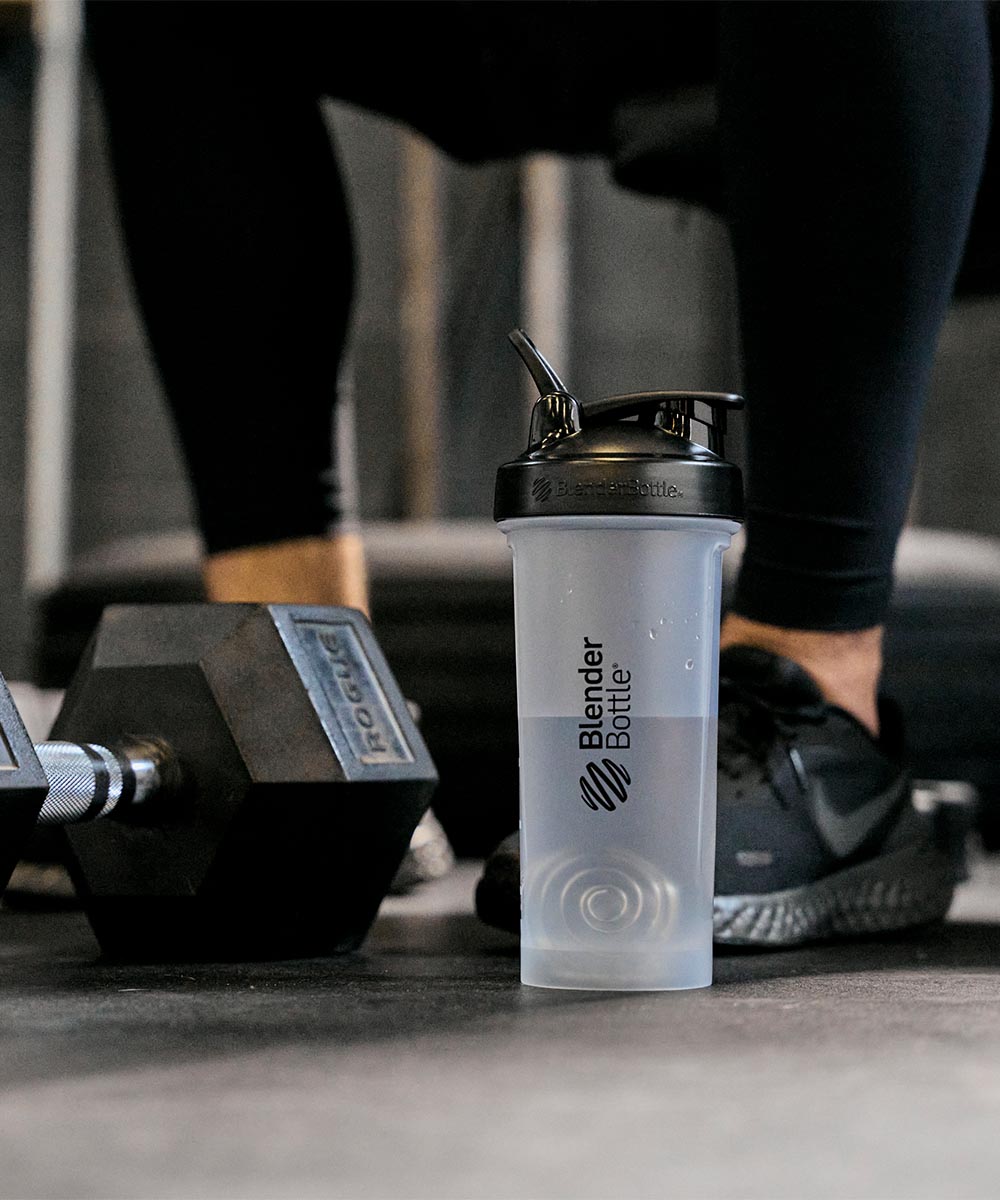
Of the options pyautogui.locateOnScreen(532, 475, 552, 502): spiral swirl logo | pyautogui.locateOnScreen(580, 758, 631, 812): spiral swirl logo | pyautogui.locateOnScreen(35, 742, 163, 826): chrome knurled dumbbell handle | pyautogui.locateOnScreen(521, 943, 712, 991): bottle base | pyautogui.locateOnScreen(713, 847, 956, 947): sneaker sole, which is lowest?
pyautogui.locateOnScreen(713, 847, 956, 947): sneaker sole

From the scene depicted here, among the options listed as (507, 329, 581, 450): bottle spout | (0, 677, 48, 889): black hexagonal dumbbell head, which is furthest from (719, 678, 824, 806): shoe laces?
(0, 677, 48, 889): black hexagonal dumbbell head

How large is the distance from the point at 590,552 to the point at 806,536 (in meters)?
0.27

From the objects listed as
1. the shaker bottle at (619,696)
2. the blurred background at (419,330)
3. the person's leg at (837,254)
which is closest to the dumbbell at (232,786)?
the shaker bottle at (619,696)

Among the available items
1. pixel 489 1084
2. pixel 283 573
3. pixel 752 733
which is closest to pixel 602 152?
pixel 283 573

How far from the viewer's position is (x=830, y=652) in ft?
3.08

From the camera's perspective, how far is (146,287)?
3.82 feet

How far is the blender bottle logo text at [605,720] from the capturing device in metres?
0.68

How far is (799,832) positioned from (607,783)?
23 cm

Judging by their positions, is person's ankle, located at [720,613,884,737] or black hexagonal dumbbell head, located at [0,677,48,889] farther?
person's ankle, located at [720,613,884,737]

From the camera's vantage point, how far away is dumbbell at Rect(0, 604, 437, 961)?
0.78 m

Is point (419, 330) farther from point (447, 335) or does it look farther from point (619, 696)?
point (619, 696)

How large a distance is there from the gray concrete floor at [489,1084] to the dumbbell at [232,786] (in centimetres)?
4

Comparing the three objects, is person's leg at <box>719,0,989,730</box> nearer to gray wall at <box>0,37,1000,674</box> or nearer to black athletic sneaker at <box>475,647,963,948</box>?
black athletic sneaker at <box>475,647,963,948</box>

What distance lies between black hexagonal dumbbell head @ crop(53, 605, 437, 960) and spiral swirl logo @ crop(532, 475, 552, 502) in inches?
7.3
